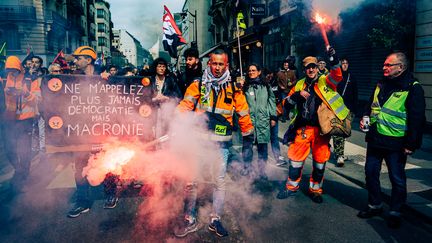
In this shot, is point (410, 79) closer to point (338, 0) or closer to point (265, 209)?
point (265, 209)

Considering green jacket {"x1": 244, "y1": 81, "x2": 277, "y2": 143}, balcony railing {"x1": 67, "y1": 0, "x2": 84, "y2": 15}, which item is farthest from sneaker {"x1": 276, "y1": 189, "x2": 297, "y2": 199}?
balcony railing {"x1": 67, "y1": 0, "x2": 84, "y2": 15}

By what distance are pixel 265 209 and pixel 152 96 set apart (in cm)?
215

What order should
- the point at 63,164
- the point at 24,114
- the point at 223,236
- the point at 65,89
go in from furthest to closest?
the point at 63,164, the point at 24,114, the point at 65,89, the point at 223,236

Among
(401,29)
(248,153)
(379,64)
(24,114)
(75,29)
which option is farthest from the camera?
(75,29)

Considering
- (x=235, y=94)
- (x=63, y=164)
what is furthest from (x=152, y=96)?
(x=63, y=164)

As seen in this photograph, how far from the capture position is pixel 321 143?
445 centimetres

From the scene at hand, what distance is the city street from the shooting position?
3.46m

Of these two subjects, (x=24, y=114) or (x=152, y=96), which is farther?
(x=24, y=114)

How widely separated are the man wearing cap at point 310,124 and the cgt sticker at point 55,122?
3.09m

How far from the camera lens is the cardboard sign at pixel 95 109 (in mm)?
4172

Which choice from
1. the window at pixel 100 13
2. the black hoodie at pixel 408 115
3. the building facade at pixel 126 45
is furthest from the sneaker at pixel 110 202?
the building facade at pixel 126 45

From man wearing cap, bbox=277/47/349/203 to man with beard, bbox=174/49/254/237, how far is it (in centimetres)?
115

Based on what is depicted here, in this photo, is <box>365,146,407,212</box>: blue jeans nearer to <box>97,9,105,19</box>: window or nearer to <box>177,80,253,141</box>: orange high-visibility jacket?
<box>177,80,253,141</box>: orange high-visibility jacket

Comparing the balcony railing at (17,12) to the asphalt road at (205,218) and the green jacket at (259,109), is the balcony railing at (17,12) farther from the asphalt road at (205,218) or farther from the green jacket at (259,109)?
the green jacket at (259,109)
